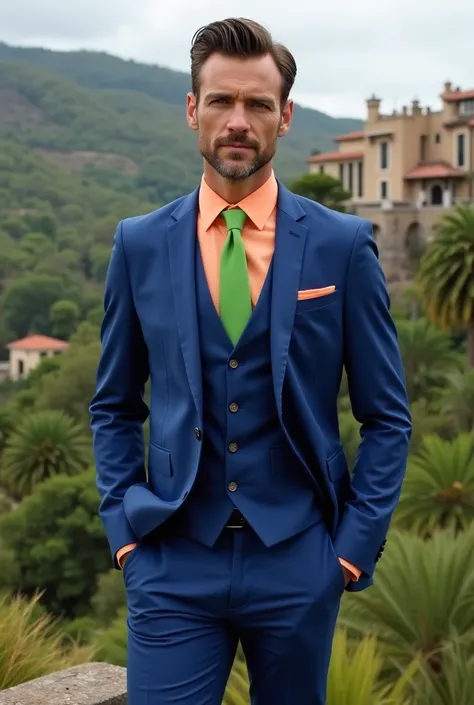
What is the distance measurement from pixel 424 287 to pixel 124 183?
118555mm

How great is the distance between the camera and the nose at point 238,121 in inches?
103

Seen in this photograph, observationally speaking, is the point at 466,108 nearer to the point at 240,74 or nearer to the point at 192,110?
the point at 192,110

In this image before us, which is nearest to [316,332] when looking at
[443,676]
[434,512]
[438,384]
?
[443,676]

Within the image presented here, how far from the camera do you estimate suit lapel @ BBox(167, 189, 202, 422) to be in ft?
8.58

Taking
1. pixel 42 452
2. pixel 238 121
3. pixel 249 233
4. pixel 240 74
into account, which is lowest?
pixel 42 452

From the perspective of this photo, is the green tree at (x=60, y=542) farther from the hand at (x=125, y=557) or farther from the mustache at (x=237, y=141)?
the mustache at (x=237, y=141)

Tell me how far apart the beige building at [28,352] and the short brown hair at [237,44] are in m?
63.3

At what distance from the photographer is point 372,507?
265 centimetres

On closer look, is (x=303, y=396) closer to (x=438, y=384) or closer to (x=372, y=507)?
(x=372, y=507)

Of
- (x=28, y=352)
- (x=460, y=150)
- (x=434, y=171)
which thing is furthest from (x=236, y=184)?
(x=28, y=352)

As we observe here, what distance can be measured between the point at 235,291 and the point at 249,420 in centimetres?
31

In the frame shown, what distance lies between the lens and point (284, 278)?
264 centimetres

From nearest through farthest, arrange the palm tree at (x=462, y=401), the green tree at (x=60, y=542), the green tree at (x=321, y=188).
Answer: the palm tree at (x=462, y=401), the green tree at (x=60, y=542), the green tree at (x=321, y=188)

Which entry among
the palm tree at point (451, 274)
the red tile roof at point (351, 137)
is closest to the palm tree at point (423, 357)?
the palm tree at point (451, 274)
